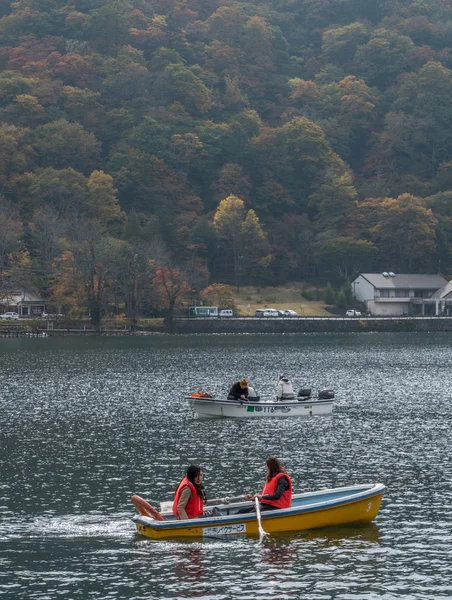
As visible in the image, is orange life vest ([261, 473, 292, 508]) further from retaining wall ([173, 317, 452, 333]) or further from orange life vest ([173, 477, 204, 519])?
retaining wall ([173, 317, 452, 333])

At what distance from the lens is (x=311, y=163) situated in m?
173

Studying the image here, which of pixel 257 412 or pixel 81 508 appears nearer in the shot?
pixel 81 508

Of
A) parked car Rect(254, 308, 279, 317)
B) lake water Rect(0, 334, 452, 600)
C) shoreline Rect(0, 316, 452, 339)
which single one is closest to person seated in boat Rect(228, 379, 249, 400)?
lake water Rect(0, 334, 452, 600)

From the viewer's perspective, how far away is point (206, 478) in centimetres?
3284

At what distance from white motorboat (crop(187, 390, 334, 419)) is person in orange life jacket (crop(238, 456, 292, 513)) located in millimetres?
21991

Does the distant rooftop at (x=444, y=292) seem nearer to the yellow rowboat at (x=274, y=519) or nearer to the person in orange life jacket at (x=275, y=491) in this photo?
the yellow rowboat at (x=274, y=519)

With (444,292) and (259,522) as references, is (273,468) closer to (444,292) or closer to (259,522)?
(259,522)

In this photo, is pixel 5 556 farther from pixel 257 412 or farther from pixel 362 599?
pixel 257 412

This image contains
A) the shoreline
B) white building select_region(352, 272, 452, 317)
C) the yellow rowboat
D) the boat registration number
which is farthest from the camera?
white building select_region(352, 272, 452, 317)

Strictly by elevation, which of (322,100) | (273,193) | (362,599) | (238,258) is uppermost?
(322,100)

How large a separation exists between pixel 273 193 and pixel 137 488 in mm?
138565

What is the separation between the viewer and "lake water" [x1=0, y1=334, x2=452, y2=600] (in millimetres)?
22656

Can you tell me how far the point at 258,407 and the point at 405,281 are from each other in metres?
105

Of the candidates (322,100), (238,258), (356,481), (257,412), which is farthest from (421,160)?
(356,481)
